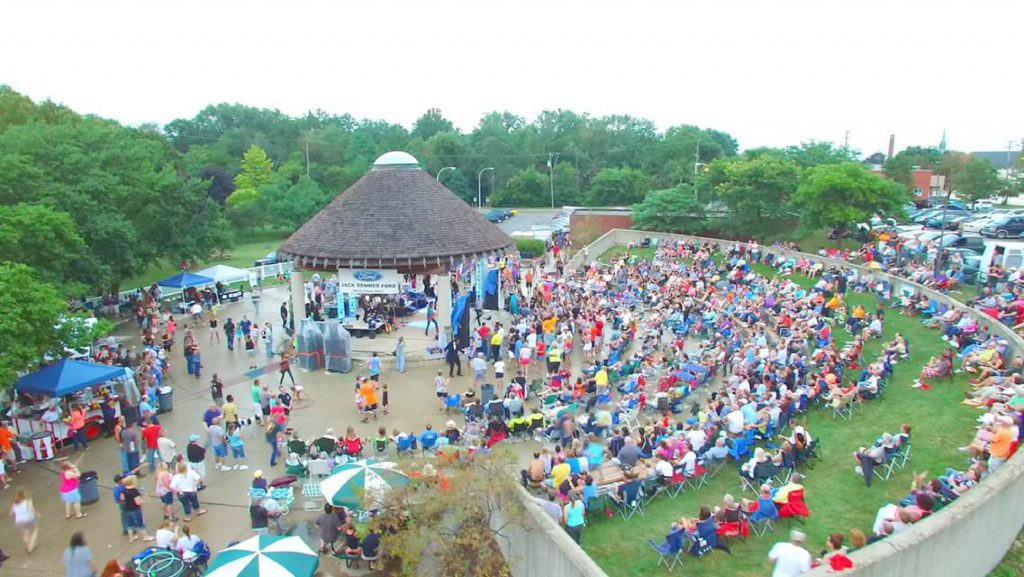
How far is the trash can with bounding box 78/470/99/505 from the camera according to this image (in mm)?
13305

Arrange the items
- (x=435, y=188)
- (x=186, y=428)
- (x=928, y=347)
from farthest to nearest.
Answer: (x=435, y=188), (x=928, y=347), (x=186, y=428)

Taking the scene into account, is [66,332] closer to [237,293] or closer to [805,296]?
[237,293]

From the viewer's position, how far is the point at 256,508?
11547 mm

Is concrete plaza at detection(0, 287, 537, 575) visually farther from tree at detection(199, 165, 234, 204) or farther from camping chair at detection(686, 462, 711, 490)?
tree at detection(199, 165, 234, 204)

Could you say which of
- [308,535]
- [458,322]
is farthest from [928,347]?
[308,535]

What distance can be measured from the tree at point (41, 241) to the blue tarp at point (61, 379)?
21.5 feet

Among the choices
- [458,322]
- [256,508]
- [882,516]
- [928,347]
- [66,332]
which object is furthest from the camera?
[458,322]

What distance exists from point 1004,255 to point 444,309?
2227cm

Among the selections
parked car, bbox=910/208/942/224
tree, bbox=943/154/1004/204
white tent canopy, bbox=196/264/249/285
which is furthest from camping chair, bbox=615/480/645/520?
tree, bbox=943/154/1004/204

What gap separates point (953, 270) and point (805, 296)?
6.75 m

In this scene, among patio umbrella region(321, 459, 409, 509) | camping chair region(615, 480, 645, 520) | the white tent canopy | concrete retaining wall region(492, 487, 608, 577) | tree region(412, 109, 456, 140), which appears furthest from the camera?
tree region(412, 109, 456, 140)

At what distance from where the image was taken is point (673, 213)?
46625mm

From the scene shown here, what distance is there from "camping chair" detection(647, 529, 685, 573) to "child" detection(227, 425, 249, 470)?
9.40m

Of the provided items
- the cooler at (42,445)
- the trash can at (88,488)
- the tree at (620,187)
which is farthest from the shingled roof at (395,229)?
the tree at (620,187)
